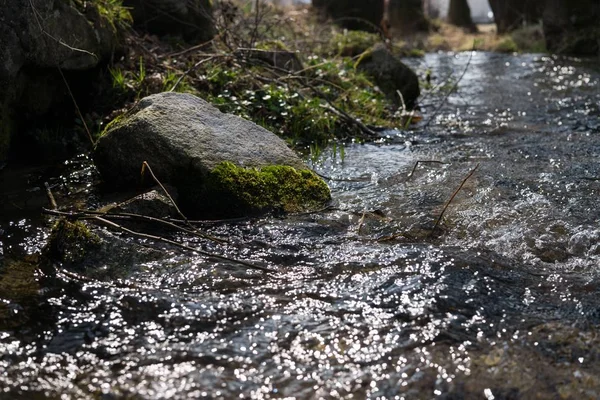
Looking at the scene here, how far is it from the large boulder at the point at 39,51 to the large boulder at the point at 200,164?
1089 mm

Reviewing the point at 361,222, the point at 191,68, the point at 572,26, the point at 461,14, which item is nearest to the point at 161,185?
the point at 361,222

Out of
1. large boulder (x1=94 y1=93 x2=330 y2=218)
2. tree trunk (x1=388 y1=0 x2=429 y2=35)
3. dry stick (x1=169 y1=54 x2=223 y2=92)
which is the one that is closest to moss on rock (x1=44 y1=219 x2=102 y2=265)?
large boulder (x1=94 y1=93 x2=330 y2=218)

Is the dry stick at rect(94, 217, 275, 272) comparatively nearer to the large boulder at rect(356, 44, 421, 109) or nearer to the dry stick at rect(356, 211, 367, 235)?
the dry stick at rect(356, 211, 367, 235)

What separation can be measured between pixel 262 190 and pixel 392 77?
16.8 ft

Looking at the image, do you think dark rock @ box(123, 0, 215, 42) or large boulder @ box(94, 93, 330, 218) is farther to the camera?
dark rock @ box(123, 0, 215, 42)

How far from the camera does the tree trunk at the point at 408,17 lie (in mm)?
21266

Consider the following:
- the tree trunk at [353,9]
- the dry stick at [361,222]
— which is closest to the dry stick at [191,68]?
the dry stick at [361,222]

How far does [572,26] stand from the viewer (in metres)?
15.4

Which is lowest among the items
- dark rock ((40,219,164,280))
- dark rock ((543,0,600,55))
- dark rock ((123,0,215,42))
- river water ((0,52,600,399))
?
river water ((0,52,600,399))

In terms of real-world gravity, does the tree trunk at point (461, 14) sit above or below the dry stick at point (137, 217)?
above

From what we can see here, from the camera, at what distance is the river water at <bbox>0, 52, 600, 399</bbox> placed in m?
2.56

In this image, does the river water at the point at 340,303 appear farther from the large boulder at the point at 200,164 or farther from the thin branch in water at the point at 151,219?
the large boulder at the point at 200,164

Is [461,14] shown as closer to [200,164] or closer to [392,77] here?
[392,77]

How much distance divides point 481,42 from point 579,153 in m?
13.4
